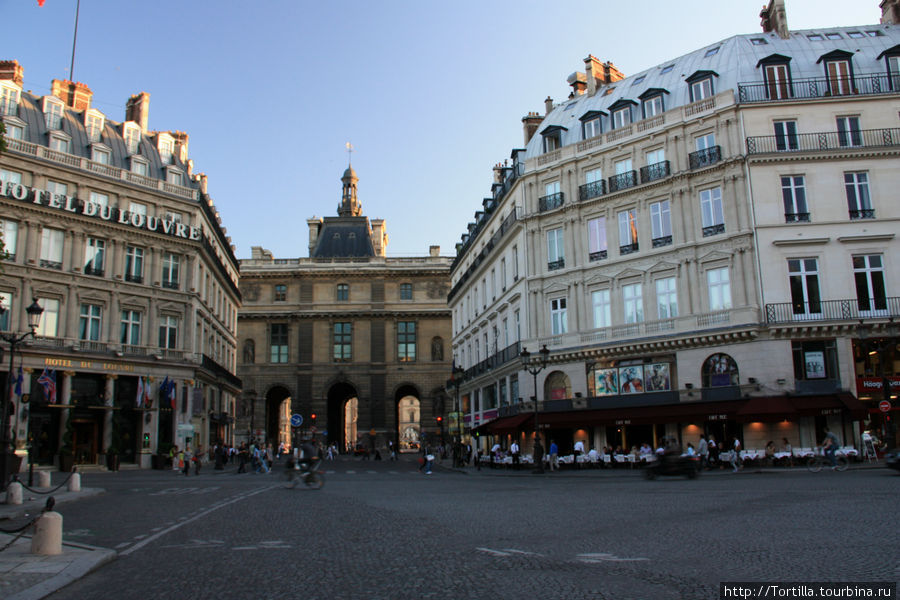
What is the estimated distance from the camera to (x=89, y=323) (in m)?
40.7

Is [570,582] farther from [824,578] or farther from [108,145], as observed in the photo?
[108,145]

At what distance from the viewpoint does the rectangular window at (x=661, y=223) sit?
116ft

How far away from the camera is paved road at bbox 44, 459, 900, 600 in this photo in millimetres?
7438

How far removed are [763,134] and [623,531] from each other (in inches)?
1091

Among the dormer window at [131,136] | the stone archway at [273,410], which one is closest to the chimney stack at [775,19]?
the dormer window at [131,136]

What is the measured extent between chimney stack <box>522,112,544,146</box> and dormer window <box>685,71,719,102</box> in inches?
479

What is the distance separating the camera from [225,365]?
196ft

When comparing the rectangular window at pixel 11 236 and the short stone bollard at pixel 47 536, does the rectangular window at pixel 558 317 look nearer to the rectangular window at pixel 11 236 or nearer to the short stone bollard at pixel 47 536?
the rectangular window at pixel 11 236

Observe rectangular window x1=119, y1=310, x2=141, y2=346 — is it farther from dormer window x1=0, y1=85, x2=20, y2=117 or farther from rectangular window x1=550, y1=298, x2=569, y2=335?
rectangular window x1=550, y1=298, x2=569, y2=335

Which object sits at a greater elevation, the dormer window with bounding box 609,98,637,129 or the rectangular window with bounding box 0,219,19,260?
the dormer window with bounding box 609,98,637,129

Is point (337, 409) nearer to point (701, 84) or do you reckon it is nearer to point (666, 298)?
point (666, 298)

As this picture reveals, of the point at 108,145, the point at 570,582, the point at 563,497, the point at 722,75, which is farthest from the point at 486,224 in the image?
the point at 570,582

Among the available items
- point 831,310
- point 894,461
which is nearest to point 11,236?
point 831,310

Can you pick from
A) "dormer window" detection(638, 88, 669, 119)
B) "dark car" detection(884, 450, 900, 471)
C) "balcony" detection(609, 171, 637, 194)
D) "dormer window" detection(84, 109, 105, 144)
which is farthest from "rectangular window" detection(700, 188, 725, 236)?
"dormer window" detection(84, 109, 105, 144)
